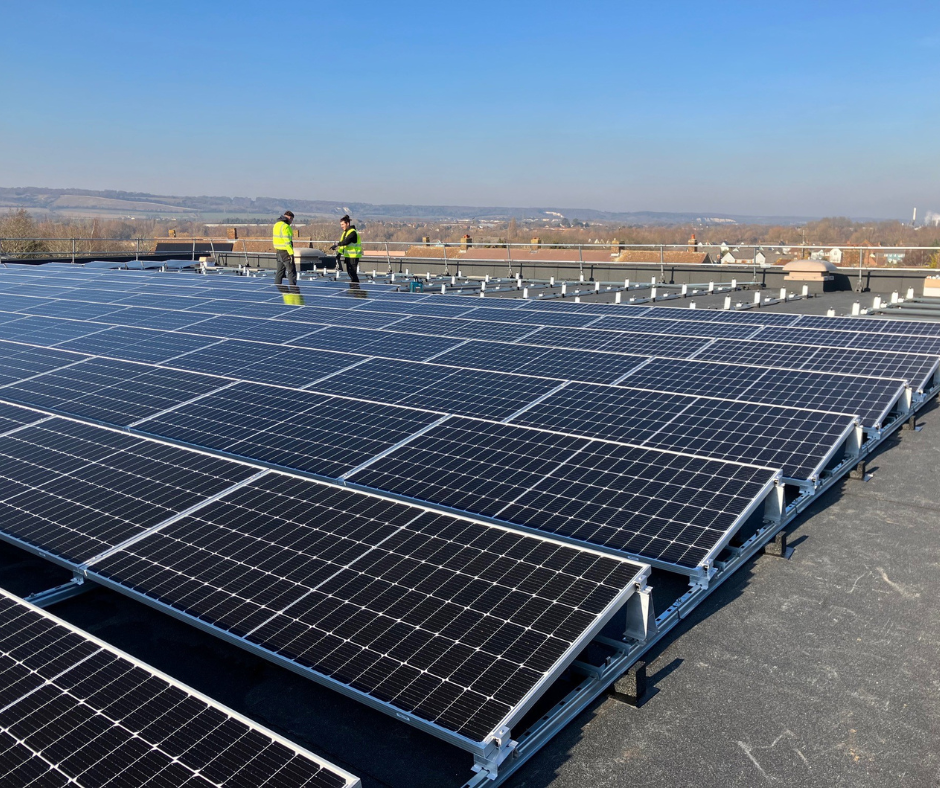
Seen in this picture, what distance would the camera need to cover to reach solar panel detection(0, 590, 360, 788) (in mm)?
4062

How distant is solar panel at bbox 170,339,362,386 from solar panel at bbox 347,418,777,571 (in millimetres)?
4660

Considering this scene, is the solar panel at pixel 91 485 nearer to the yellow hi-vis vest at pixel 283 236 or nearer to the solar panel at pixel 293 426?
the solar panel at pixel 293 426

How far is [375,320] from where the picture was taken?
1909 cm

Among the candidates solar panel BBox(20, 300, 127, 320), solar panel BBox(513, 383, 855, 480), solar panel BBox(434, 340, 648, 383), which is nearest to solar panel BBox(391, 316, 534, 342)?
solar panel BBox(434, 340, 648, 383)

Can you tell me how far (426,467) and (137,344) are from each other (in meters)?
10.9

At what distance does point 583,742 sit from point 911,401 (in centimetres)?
931

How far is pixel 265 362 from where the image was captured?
588 inches

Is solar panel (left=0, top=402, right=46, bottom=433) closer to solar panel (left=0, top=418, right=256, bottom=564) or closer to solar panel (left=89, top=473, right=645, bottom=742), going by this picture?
solar panel (left=0, top=418, right=256, bottom=564)

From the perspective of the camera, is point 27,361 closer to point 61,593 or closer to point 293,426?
point 293,426

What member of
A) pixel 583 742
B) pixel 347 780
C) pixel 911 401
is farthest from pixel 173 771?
pixel 911 401

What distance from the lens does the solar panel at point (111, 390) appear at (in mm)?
12328

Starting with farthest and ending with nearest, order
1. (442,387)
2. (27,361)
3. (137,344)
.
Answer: (137,344) < (27,361) < (442,387)

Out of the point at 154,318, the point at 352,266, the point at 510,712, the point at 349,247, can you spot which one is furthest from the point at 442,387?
the point at 352,266

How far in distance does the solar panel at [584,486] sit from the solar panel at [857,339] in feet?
25.6
